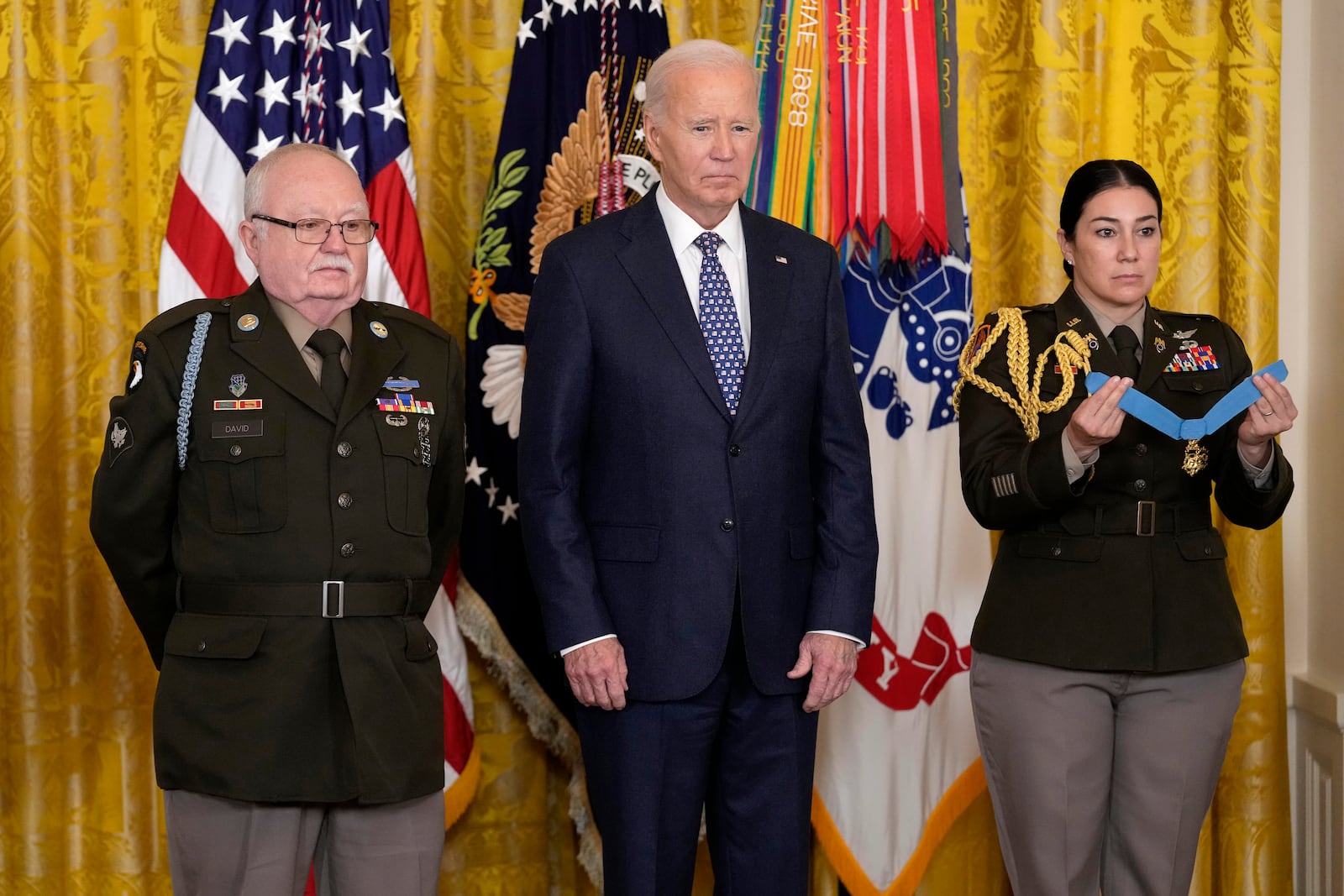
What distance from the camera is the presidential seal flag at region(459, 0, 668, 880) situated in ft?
10.2

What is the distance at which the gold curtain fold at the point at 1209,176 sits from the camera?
333cm

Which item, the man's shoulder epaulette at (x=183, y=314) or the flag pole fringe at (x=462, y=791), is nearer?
the man's shoulder epaulette at (x=183, y=314)

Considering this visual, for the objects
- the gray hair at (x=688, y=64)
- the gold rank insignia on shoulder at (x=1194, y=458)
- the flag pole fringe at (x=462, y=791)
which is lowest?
the flag pole fringe at (x=462, y=791)

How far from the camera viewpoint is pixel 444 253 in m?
3.34

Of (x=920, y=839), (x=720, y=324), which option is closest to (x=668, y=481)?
(x=720, y=324)

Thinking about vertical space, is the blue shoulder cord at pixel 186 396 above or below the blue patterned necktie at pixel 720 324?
below

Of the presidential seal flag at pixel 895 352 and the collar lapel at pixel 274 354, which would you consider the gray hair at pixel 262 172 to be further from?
the presidential seal flag at pixel 895 352

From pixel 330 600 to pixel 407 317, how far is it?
0.55 m

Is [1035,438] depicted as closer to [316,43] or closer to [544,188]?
[544,188]

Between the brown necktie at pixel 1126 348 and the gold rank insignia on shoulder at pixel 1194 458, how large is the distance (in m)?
0.15

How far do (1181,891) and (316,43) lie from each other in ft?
8.25

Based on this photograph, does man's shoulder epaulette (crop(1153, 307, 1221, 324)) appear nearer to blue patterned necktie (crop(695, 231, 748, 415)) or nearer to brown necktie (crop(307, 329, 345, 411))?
blue patterned necktie (crop(695, 231, 748, 415))

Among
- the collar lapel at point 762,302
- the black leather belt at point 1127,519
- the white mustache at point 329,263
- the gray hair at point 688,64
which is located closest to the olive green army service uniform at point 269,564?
the white mustache at point 329,263

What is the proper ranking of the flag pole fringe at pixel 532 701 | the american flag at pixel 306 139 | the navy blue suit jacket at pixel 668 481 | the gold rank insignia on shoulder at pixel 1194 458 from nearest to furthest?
the navy blue suit jacket at pixel 668 481
the gold rank insignia on shoulder at pixel 1194 458
the american flag at pixel 306 139
the flag pole fringe at pixel 532 701
